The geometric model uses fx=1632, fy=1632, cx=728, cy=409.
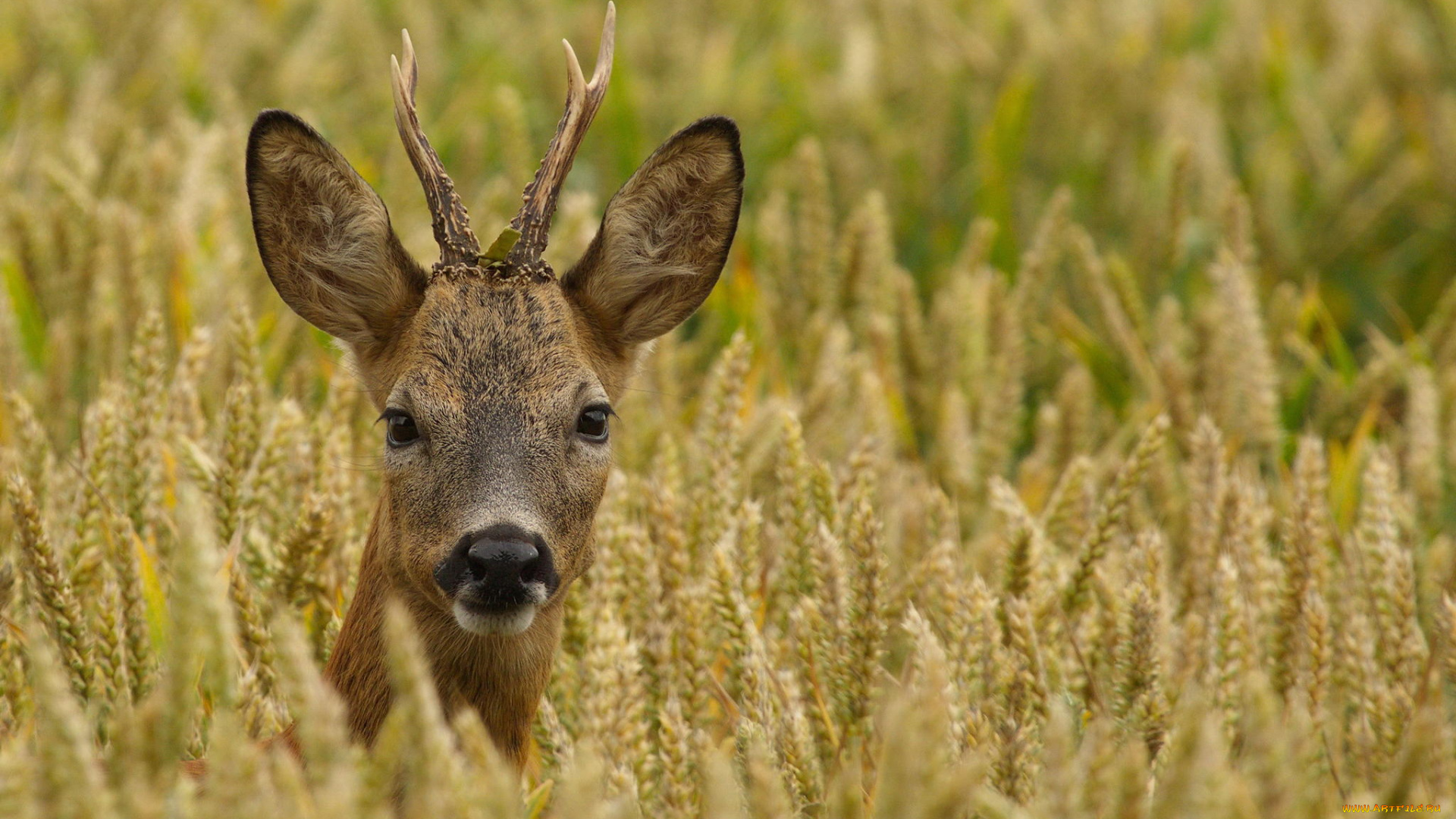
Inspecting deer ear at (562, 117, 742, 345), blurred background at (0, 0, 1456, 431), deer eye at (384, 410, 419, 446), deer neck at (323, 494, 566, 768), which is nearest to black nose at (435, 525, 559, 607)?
deer neck at (323, 494, 566, 768)

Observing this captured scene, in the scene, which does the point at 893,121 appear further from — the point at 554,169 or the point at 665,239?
the point at 554,169

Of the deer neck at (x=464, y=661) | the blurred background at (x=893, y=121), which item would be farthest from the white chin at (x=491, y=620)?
the blurred background at (x=893, y=121)

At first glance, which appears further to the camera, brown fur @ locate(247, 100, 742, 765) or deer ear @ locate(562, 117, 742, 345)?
deer ear @ locate(562, 117, 742, 345)

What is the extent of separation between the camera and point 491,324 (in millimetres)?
3887

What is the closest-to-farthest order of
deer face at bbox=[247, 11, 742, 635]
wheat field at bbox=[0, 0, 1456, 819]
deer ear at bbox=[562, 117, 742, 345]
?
wheat field at bbox=[0, 0, 1456, 819] → deer face at bbox=[247, 11, 742, 635] → deer ear at bbox=[562, 117, 742, 345]

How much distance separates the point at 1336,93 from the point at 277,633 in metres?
7.69

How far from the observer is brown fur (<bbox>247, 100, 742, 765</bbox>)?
3646 millimetres

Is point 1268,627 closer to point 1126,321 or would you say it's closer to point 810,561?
point 810,561

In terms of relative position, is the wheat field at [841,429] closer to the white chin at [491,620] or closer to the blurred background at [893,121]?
the blurred background at [893,121]

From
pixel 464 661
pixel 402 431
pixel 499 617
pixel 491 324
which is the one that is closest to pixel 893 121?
pixel 491 324

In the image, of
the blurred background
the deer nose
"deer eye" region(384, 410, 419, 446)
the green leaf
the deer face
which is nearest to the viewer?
the deer nose

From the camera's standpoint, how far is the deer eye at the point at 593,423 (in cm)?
392

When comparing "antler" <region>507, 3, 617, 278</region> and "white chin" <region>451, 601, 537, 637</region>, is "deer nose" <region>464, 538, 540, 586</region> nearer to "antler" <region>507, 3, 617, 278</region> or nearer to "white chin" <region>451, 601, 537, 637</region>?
"white chin" <region>451, 601, 537, 637</region>

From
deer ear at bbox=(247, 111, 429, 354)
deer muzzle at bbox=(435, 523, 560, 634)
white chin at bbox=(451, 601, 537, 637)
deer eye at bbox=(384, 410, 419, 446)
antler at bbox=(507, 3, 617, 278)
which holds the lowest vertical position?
white chin at bbox=(451, 601, 537, 637)
